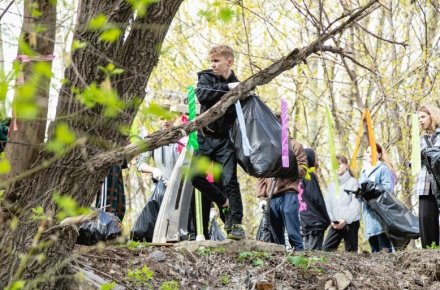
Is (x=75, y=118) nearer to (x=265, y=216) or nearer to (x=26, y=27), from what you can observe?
(x=26, y=27)

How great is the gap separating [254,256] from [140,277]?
1237mm

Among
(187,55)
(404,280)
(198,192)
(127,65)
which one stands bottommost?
(404,280)

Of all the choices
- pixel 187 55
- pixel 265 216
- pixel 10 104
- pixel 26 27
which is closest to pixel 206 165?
pixel 10 104

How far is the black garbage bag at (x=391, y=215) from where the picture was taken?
8367mm

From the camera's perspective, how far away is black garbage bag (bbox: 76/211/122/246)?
6609 mm

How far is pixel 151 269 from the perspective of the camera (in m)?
5.68

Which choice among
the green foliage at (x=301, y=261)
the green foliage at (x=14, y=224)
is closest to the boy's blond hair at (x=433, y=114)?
the green foliage at (x=301, y=261)

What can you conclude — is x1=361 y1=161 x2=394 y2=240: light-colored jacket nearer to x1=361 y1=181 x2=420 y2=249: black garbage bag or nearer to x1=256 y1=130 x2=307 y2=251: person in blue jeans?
x1=361 y1=181 x2=420 y2=249: black garbage bag

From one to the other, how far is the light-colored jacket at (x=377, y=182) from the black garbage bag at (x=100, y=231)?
3.21 m

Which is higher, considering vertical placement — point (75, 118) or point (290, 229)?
point (75, 118)

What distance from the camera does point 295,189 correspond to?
814cm

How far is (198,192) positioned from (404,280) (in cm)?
223

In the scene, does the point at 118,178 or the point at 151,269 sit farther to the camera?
the point at 118,178

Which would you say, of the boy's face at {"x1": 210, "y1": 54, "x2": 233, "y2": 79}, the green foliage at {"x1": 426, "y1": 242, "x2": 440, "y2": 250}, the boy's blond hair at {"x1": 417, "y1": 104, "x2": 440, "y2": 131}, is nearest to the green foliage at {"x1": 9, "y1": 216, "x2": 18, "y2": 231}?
the boy's face at {"x1": 210, "y1": 54, "x2": 233, "y2": 79}
